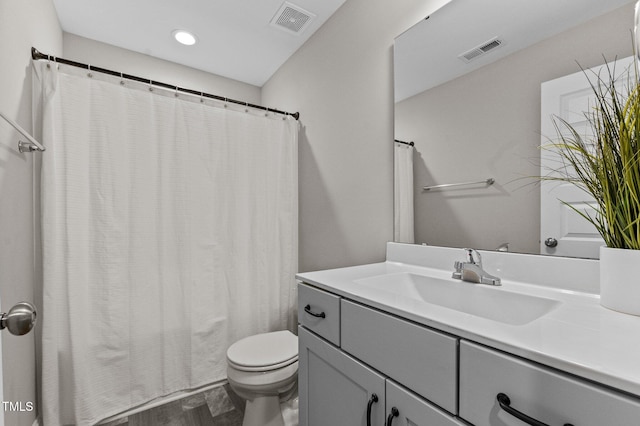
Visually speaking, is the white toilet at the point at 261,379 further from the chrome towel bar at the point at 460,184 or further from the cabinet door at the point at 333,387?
the chrome towel bar at the point at 460,184

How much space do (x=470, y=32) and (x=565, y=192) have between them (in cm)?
74

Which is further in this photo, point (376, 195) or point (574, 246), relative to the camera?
point (376, 195)

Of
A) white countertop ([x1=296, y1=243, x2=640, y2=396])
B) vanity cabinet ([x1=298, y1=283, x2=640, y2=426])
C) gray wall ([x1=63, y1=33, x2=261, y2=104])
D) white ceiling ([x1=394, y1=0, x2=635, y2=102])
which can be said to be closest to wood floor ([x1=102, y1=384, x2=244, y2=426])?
vanity cabinet ([x1=298, y1=283, x2=640, y2=426])

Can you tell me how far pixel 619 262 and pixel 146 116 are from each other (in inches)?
83.4

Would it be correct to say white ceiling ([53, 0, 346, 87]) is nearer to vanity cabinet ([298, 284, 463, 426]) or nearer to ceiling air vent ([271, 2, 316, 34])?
ceiling air vent ([271, 2, 316, 34])

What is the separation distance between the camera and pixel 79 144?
1499mm

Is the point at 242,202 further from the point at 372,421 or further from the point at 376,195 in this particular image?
the point at 372,421

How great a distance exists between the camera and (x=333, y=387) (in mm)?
957

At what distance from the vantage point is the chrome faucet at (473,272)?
3.24 ft

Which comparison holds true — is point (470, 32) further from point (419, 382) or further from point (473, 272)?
point (419, 382)

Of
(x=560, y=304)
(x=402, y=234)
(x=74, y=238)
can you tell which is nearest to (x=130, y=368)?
(x=74, y=238)

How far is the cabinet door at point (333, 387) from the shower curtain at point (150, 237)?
0.96 metres

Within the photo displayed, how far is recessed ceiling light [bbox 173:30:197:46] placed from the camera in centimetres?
205

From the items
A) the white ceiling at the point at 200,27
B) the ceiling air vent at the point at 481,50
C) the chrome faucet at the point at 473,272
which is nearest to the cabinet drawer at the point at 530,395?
the chrome faucet at the point at 473,272
